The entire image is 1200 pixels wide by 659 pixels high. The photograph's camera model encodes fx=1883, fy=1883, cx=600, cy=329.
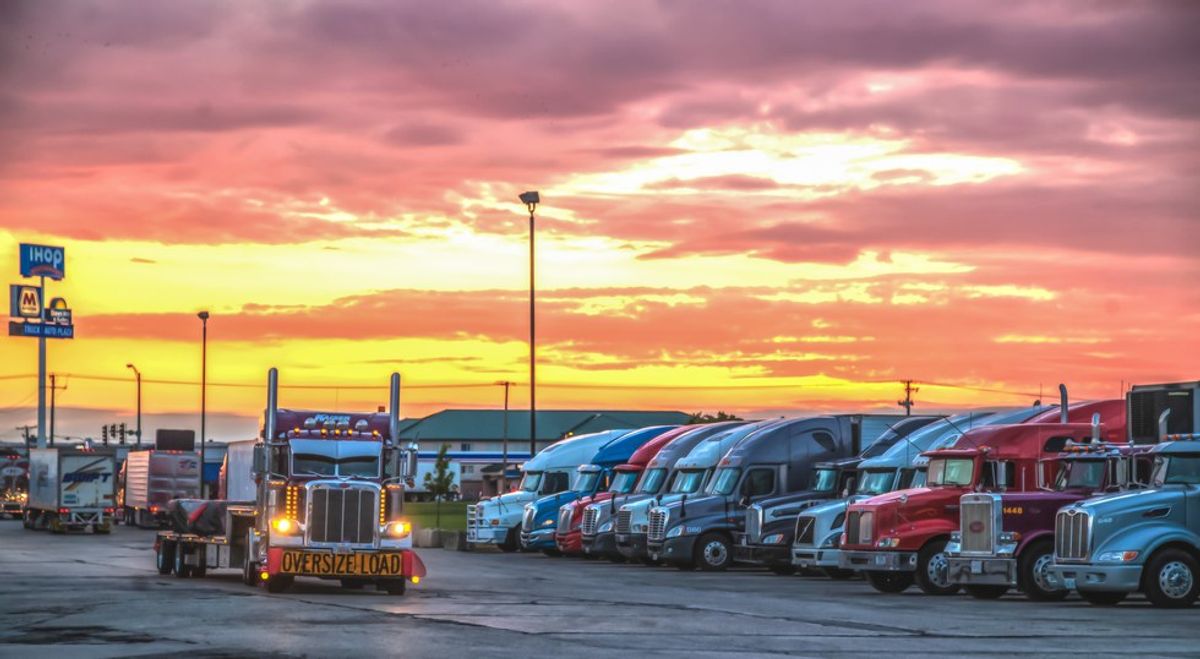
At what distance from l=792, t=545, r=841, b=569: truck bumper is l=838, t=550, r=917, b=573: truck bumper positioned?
2887mm

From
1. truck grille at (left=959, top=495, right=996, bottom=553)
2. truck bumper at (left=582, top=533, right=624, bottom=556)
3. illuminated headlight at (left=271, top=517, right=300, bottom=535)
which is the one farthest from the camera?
truck bumper at (left=582, top=533, right=624, bottom=556)

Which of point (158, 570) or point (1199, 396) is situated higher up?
point (1199, 396)

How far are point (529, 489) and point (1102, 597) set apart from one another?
25.2 meters

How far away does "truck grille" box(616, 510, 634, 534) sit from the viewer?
42.1 m

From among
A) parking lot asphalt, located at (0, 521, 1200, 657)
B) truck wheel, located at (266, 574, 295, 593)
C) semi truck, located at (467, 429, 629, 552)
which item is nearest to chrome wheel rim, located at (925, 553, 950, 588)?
parking lot asphalt, located at (0, 521, 1200, 657)

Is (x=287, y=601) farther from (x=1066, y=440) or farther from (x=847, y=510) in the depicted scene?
(x=1066, y=440)

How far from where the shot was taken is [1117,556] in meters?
25.8

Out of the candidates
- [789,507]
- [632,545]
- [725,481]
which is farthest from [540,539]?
[789,507]

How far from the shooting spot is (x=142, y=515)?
78.7 m

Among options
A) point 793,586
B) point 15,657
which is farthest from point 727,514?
point 15,657

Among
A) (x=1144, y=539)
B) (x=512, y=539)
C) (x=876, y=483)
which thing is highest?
(x=876, y=483)

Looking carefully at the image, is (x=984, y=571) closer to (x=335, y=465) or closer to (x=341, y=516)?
(x=341, y=516)

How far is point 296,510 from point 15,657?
12162mm

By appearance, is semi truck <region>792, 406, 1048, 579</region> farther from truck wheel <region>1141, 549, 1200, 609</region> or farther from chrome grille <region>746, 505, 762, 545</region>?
truck wheel <region>1141, 549, 1200, 609</region>
